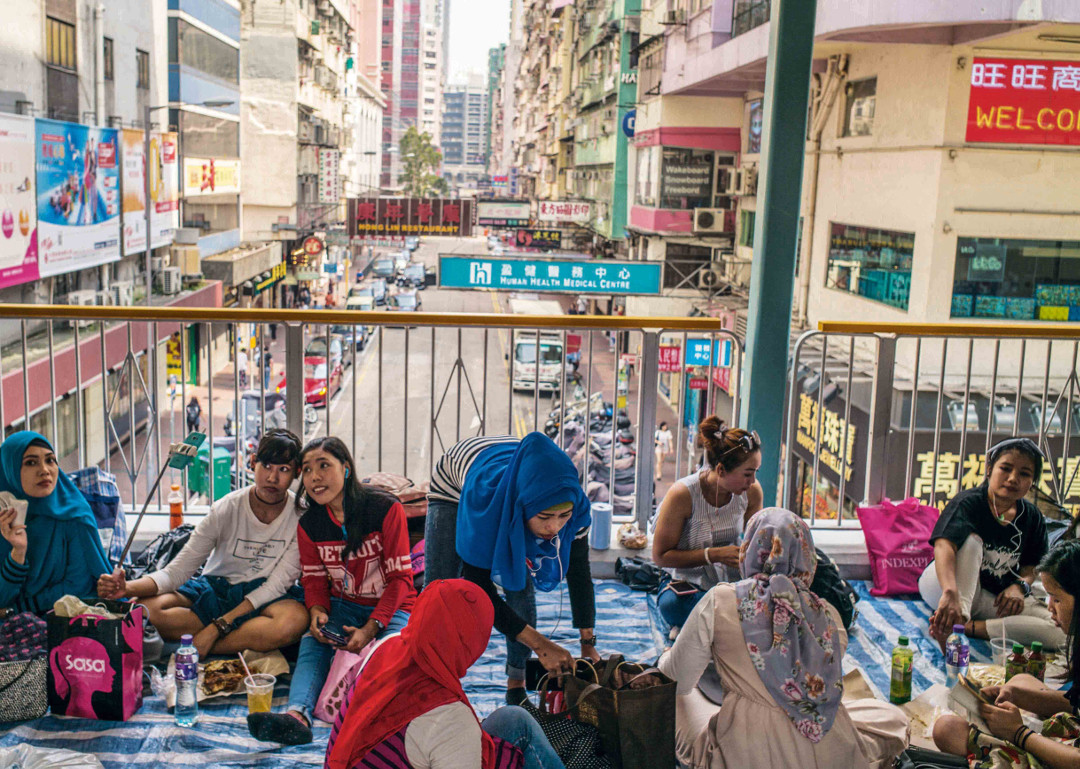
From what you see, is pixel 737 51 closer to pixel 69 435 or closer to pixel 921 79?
pixel 921 79

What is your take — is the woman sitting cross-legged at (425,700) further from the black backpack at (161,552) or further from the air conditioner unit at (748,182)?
the air conditioner unit at (748,182)

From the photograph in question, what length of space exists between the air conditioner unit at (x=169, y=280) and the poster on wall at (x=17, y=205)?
293 inches

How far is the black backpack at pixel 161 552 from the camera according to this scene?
4.19 m

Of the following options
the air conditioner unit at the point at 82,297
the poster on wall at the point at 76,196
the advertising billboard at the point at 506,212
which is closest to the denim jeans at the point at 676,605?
the poster on wall at the point at 76,196

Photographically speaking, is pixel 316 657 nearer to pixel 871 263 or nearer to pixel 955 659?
pixel 955 659

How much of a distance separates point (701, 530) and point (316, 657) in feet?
5.05

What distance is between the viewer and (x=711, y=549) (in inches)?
153

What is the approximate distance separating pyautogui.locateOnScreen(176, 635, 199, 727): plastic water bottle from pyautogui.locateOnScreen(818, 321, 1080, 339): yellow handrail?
3.22 metres

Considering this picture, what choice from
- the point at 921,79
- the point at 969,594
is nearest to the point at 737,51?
the point at 921,79

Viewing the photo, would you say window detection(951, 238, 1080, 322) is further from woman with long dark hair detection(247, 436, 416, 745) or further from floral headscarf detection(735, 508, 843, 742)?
floral headscarf detection(735, 508, 843, 742)

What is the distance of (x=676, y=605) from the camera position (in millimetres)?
3928

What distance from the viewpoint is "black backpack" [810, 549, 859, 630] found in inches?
152

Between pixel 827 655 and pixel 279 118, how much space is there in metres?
38.2

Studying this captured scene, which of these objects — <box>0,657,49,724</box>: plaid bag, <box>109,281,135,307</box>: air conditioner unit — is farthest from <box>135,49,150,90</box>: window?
<box>0,657,49,724</box>: plaid bag
